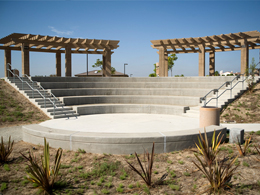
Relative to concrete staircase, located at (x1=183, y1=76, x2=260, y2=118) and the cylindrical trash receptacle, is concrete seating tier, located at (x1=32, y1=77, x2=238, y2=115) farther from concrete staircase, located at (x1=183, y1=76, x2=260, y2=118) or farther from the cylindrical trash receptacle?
the cylindrical trash receptacle

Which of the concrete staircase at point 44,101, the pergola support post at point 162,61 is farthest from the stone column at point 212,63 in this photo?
the concrete staircase at point 44,101

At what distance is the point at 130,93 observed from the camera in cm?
1650

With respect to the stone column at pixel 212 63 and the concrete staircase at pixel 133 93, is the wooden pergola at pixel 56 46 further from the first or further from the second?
the stone column at pixel 212 63

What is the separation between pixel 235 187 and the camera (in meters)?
4.24

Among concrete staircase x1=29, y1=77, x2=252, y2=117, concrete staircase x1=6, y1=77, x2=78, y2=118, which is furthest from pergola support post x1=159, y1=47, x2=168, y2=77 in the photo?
concrete staircase x1=6, y1=77, x2=78, y2=118

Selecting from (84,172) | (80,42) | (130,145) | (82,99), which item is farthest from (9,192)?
(80,42)

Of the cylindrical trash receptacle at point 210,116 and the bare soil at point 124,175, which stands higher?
the cylindrical trash receptacle at point 210,116

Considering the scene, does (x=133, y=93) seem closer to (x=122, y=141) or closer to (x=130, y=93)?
(x=130, y=93)

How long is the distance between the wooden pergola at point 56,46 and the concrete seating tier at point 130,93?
4.50 meters

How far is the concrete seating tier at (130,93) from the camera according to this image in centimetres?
1366

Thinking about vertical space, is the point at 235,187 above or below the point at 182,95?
below

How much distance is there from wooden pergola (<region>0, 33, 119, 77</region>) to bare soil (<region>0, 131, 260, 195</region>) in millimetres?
15400

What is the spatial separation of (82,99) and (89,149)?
9.10 m

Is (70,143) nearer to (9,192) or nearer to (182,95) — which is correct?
(9,192)
